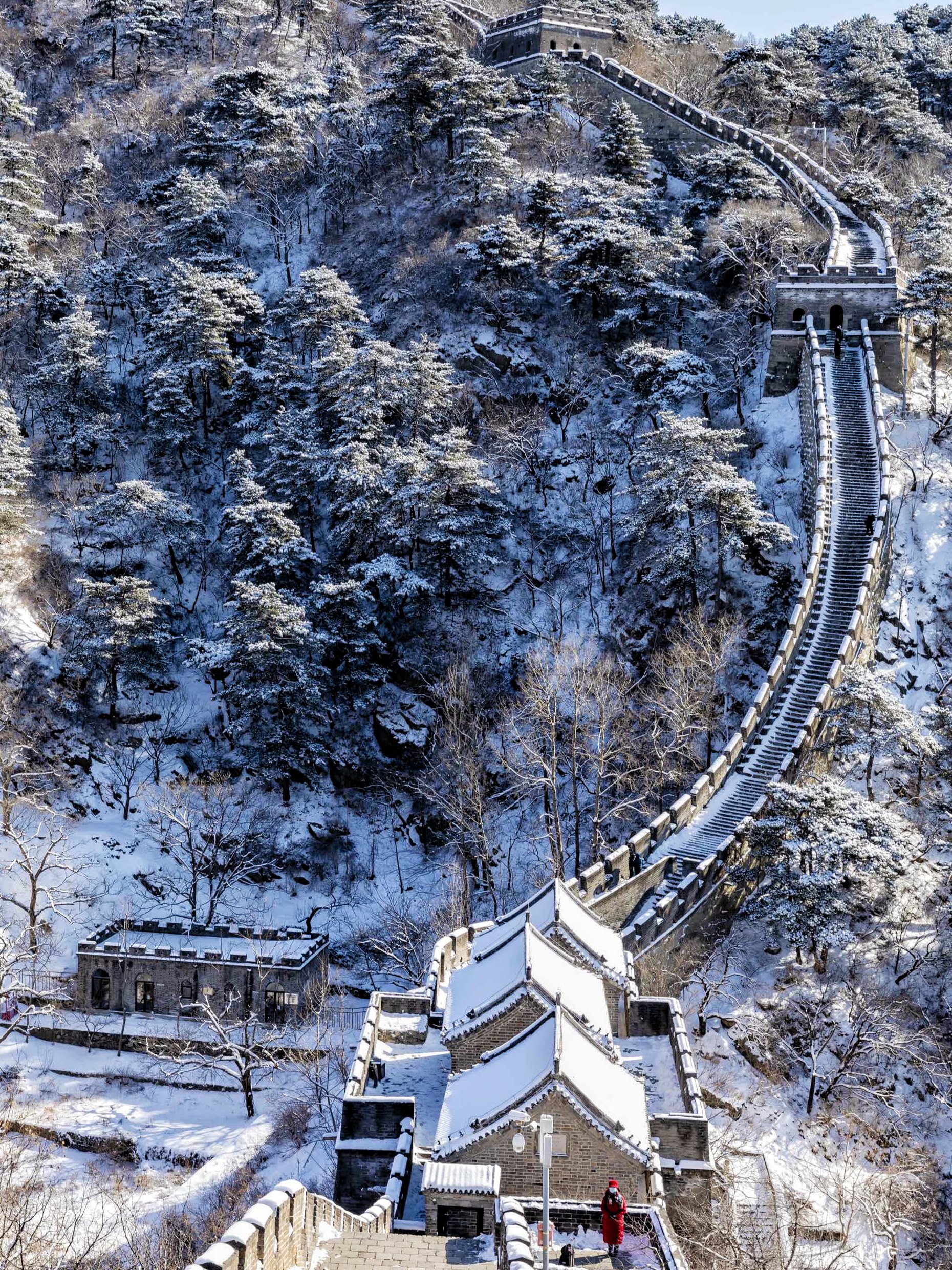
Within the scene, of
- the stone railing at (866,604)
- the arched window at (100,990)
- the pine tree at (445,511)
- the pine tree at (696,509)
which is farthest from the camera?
the pine tree at (445,511)

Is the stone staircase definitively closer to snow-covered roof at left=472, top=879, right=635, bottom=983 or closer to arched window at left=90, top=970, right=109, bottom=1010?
snow-covered roof at left=472, top=879, right=635, bottom=983

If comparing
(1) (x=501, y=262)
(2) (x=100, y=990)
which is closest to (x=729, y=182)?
(1) (x=501, y=262)

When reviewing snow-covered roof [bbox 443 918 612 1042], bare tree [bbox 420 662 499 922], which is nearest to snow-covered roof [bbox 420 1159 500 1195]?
snow-covered roof [bbox 443 918 612 1042]

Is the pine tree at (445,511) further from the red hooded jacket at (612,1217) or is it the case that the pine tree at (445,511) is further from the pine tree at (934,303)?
the red hooded jacket at (612,1217)

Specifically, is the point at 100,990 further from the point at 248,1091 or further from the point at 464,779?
the point at 464,779

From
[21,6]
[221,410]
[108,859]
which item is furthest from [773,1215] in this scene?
[21,6]

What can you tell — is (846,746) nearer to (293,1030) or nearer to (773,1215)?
(773,1215)

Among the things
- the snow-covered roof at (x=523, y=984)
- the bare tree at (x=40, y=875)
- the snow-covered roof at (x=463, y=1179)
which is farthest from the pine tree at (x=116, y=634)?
the snow-covered roof at (x=463, y=1179)
